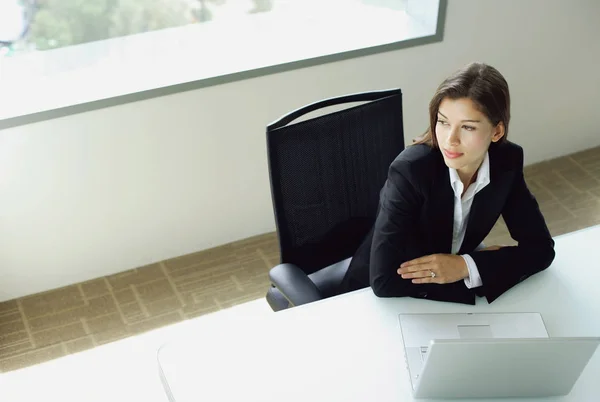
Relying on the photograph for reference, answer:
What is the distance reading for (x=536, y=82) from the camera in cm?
372

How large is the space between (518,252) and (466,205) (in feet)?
0.60

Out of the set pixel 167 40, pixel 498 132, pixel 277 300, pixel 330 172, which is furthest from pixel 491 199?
pixel 167 40

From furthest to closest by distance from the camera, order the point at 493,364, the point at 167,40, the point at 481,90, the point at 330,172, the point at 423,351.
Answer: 1. the point at 167,40
2. the point at 330,172
3. the point at 481,90
4. the point at 423,351
5. the point at 493,364

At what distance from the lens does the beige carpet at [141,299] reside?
2.98 metres

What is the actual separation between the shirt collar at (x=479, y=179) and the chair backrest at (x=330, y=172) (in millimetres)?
341

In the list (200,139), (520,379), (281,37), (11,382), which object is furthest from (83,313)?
(520,379)

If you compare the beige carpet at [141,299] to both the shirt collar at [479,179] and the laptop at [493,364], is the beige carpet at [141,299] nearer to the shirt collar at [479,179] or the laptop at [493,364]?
the shirt collar at [479,179]

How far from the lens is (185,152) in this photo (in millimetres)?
3154

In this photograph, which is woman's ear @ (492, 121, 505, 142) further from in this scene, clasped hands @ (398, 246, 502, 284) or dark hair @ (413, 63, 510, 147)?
clasped hands @ (398, 246, 502, 284)

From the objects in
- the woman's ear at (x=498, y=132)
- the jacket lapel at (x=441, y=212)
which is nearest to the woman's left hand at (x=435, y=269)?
the jacket lapel at (x=441, y=212)

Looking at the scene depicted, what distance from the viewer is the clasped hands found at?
2012 mm

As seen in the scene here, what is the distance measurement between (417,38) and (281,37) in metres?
0.57

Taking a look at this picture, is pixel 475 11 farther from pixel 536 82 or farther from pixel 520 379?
pixel 520 379

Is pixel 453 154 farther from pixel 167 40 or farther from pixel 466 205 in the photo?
pixel 167 40
